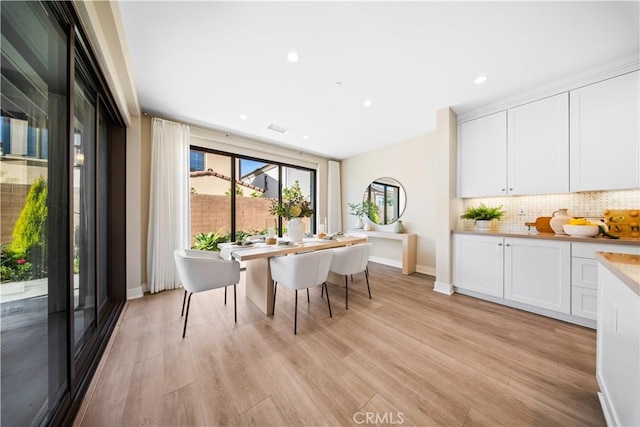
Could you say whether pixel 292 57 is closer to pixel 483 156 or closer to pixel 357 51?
pixel 357 51

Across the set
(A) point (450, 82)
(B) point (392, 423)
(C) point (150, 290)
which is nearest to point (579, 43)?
(A) point (450, 82)

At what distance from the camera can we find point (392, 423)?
1.08 metres

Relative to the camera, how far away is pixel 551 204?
8.07 ft

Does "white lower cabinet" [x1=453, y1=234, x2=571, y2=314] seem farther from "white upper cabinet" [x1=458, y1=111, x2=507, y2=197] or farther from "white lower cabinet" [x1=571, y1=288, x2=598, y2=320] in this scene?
"white upper cabinet" [x1=458, y1=111, x2=507, y2=197]

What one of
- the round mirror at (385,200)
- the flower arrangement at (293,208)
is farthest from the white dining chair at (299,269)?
the round mirror at (385,200)

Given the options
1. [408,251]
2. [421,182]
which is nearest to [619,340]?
[408,251]

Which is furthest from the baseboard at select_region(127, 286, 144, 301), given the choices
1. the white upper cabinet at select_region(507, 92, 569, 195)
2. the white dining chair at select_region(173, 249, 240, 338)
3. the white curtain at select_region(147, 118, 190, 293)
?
the white upper cabinet at select_region(507, 92, 569, 195)

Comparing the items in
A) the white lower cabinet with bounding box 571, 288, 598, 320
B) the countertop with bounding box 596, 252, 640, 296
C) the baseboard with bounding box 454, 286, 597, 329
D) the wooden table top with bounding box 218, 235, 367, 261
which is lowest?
the baseboard with bounding box 454, 286, 597, 329

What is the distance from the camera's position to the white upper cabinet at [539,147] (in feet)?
7.18

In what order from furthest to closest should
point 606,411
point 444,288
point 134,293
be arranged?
point 444,288, point 134,293, point 606,411

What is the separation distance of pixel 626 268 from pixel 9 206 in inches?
101

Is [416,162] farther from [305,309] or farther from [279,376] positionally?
[279,376]

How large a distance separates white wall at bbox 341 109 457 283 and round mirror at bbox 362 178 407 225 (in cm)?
11

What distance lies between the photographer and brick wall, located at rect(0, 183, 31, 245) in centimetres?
78
